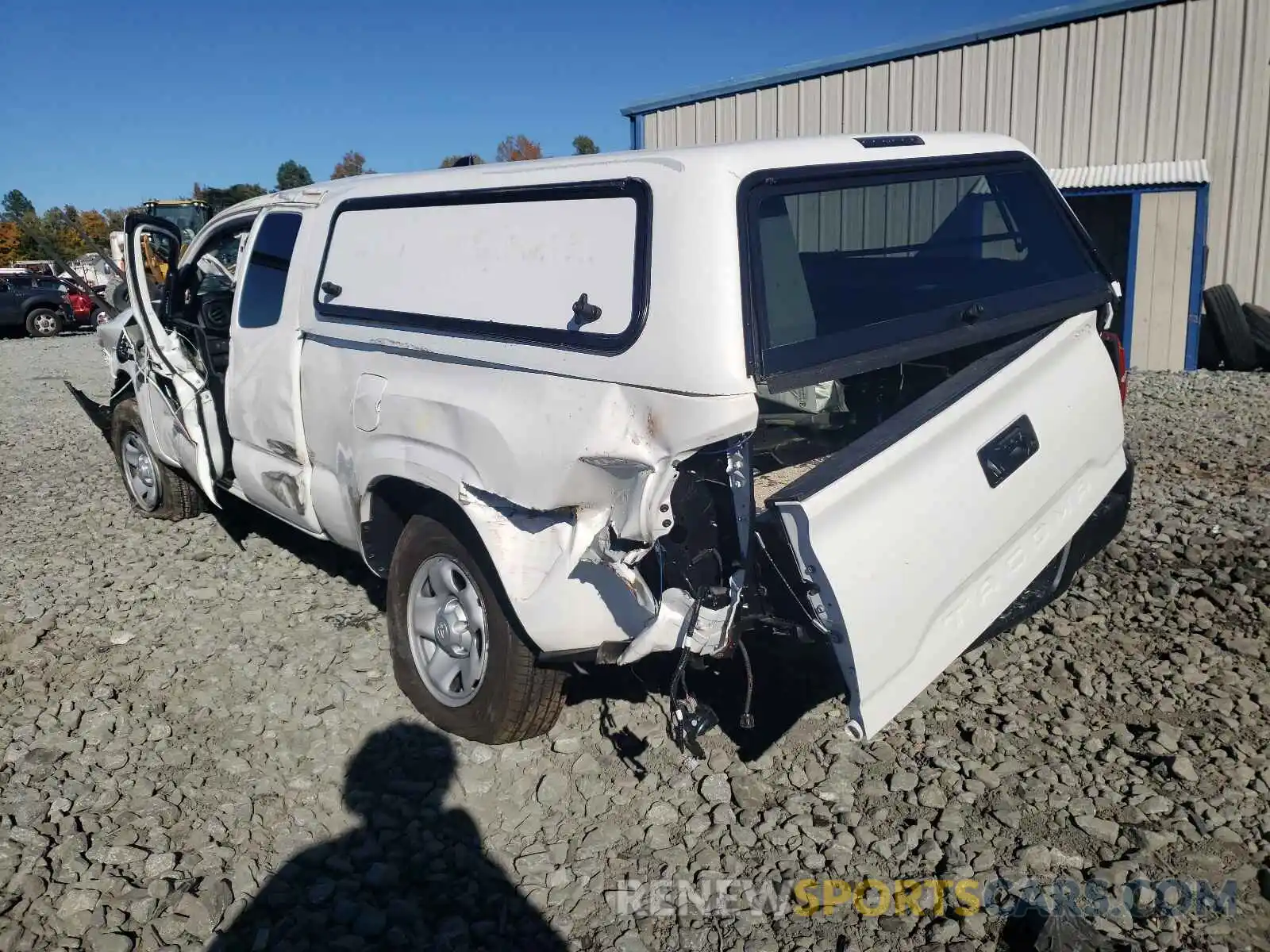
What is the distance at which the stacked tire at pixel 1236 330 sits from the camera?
1115 centimetres

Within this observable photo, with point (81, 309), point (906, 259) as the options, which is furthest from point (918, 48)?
point (81, 309)

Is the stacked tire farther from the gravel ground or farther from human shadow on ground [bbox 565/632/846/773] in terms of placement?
human shadow on ground [bbox 565/632/846/773]

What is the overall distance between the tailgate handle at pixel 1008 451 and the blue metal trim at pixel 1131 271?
30.2ft

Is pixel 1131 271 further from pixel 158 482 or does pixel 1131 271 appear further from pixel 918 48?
pixel 158 482

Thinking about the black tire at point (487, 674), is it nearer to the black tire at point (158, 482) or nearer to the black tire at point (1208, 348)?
the black tire at point (158, 482)

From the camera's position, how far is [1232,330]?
11.2m

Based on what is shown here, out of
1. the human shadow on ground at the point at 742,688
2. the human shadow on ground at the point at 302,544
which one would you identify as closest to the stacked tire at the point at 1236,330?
the human shadow on ground at the point at 742,688

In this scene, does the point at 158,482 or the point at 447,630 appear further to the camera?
the point at 158,482

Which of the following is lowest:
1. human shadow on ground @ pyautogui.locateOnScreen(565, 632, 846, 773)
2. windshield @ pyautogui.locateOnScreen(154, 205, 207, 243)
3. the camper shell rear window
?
human shadow on ground @ pyautogui.locateOnScreen(565, 632, 846, 773)

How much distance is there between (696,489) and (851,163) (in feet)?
3.81

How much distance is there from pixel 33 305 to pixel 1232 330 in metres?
23.4

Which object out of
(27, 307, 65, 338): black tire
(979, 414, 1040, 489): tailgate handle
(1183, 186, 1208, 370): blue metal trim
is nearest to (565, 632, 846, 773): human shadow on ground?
(979, 414, 1040, 489): tailgate handle

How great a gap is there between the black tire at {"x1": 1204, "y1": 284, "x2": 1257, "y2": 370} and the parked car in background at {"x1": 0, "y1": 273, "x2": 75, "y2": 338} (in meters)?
22.7

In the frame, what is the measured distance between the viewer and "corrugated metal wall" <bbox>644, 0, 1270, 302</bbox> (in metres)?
11.1
